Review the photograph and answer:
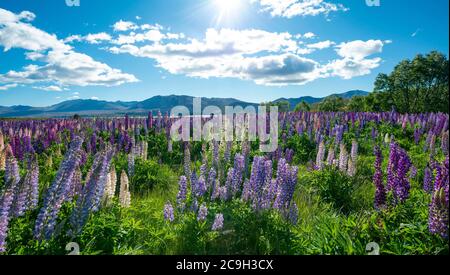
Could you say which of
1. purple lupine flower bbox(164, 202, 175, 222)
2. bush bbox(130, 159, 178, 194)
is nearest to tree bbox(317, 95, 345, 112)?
bush bbox(130, 159, 178, 194)

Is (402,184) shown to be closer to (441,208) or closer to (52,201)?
(441,208)

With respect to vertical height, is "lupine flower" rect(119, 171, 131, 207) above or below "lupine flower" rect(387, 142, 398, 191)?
below


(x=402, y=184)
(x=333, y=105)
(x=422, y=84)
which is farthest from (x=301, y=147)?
(x=333, y=105)

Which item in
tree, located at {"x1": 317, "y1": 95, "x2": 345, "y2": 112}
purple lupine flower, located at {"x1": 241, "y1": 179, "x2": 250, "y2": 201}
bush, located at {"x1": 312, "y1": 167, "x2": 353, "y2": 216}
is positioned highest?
tree, located at {"x1": 317, "y1": 95, "x2": 345, "y2": 112}

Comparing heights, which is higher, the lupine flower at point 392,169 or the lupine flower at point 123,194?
the lupine flower at point 392,169

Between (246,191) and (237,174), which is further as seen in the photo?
(237,174)

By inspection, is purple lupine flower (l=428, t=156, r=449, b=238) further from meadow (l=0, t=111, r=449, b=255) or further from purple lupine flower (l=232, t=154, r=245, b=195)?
purple lupine flower (l=232, t=154, r=245, b=195)

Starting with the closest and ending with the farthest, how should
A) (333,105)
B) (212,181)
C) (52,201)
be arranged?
(52,201)
(212,181)
(333,105)

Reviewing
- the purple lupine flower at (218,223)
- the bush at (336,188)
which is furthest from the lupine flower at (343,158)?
the purple lupine flower at (218,223)

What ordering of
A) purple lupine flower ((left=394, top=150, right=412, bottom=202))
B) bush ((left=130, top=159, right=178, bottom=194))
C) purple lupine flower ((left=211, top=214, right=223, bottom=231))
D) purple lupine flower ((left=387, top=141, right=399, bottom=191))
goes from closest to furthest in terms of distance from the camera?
purple lupine flower ((left=394, top=150, right=412, bottom=202)) → purple lupine flower ((left=387, top=141, right=399, bottom=191)) → purple lupine flower ((left=211, top=214, right=223, bottom=231)) → bush ((left=130, top=159, right=178, bottom=194))

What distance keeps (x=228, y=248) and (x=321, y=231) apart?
1.24m

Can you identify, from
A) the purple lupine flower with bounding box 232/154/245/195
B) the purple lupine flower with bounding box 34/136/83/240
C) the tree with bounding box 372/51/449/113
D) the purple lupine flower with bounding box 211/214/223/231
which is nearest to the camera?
the purple lupine flower with bounding box 34/136/83/240

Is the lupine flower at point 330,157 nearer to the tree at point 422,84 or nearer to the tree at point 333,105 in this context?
the tree at point 422,84
